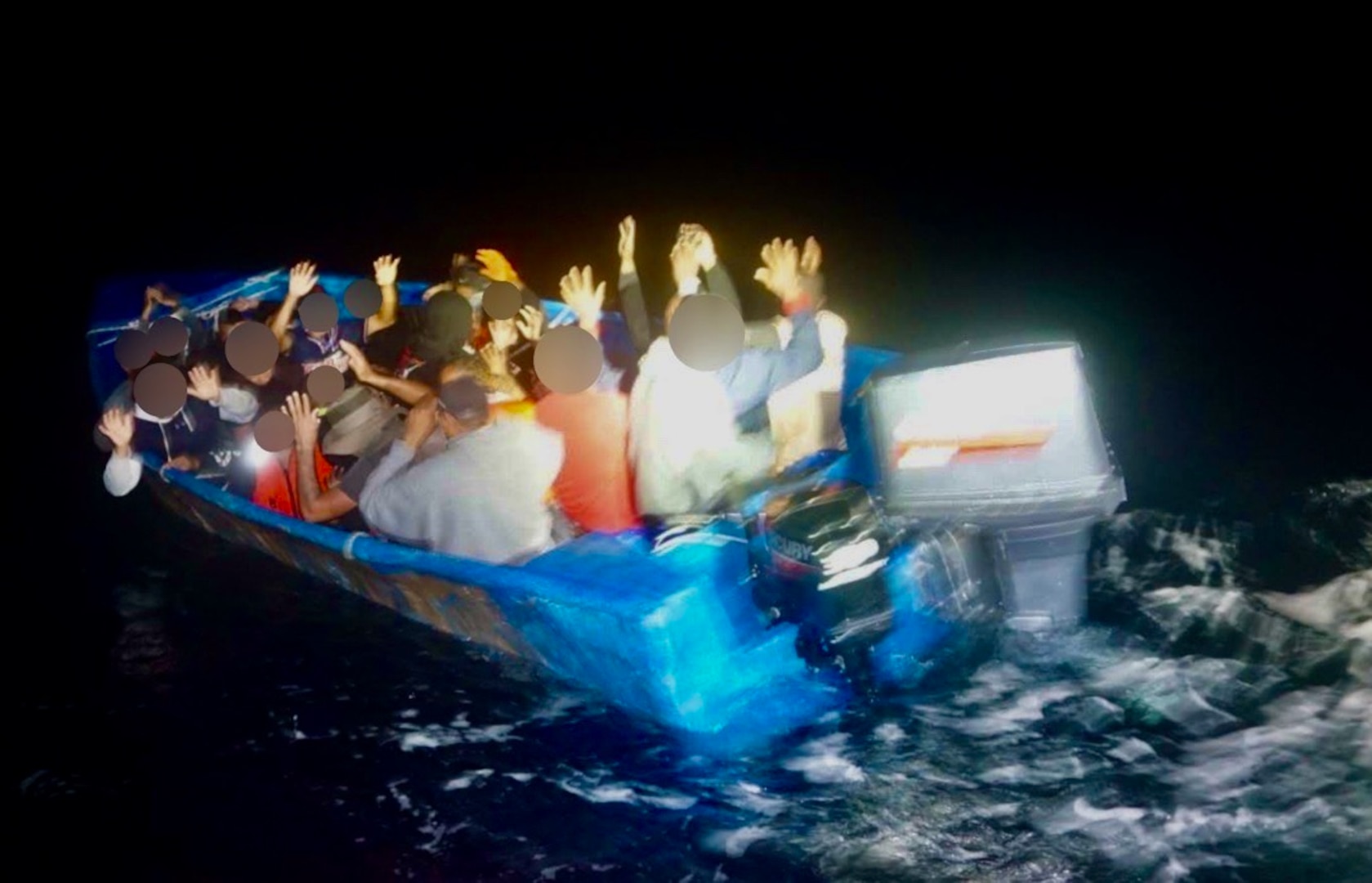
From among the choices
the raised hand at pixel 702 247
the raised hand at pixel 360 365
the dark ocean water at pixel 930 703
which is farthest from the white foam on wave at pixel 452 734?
the raised hand at pixel 702 247

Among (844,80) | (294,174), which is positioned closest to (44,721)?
(844,80)

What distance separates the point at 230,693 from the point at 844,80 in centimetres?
1451

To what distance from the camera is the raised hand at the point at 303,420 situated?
15.6ft

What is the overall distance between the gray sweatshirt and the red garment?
0.26ft

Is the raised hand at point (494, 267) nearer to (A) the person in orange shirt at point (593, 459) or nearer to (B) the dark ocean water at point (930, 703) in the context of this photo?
(B) the dark ocean water at point (930, 703)

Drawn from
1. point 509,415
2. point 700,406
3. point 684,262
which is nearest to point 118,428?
point 509,415

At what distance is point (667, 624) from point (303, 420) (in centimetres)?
227

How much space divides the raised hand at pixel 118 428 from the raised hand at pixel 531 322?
7.35 feet

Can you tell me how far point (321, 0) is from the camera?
24375mm

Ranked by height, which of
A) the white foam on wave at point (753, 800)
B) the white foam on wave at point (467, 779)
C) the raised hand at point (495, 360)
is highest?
the raised hand at point (495, 360)

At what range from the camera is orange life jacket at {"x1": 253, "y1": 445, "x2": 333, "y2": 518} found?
5.50 metres

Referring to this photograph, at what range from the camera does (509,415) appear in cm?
408

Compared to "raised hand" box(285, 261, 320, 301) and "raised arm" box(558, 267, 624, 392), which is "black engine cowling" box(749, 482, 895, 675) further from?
"raised hand" box(285, 261, 320, 301)

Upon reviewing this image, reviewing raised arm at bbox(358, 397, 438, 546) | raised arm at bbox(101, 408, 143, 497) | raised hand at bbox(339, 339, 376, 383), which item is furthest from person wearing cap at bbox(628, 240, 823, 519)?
raised arm at bbox(101, 408, 143, 497)
